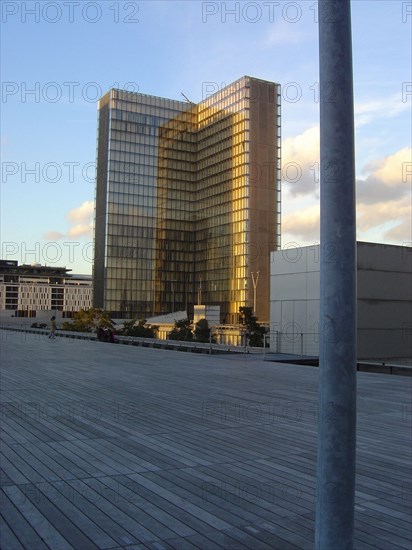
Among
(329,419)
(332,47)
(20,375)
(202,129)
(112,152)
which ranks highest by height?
(202,129)

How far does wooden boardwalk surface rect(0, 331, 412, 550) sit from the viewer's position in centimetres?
394

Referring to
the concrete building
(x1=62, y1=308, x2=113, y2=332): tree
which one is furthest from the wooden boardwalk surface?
(x1=62, y1=308, x2=113, y2=332): tree

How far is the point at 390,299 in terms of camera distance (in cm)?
2242

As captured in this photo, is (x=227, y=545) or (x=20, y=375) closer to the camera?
(x=227, y=545)

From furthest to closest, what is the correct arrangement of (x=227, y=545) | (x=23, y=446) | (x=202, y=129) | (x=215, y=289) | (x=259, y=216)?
(x=202, y=129) < (x=215, y=289) < (x=259, y=216) < (x=23, y=446) < (x=227, y=545)

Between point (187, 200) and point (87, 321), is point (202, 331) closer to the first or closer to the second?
point (87, 321)

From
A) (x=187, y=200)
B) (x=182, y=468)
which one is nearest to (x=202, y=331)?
(x=182, y=468)

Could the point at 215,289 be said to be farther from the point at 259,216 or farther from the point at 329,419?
the point at 329,419

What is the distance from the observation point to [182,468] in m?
5.63

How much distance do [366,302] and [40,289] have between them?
6125 inches

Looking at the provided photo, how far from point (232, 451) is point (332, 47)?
5275 mm

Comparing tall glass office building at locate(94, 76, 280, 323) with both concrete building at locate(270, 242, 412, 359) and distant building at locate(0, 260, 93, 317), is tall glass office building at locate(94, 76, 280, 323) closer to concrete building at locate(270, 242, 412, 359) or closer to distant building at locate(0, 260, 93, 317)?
distant building at locate(0, 260, 93, 317)

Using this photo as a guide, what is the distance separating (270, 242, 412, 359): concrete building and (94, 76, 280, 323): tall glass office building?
72.4 metres

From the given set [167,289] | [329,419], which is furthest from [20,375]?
[167,289]
